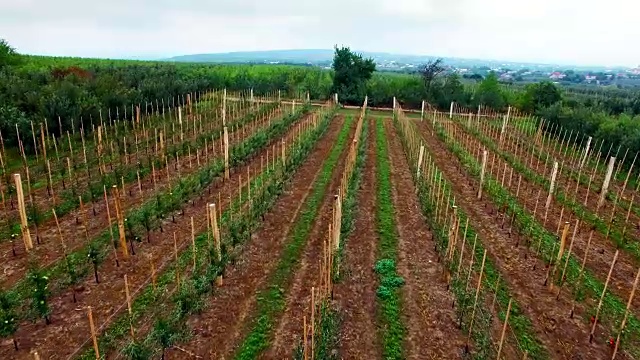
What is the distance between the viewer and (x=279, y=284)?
27.4 feet

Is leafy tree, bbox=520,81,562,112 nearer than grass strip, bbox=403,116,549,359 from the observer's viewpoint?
No

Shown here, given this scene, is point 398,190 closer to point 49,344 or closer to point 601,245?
point 601,245

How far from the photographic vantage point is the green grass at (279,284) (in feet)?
21.9

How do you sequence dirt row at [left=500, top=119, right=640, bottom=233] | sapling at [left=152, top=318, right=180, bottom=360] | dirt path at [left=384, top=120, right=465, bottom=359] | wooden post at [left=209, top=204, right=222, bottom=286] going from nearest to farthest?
sapling at [left=152, top=318, right=180, bottom=360] → dirt path at [left=384, top=120, right=465, bottom=359] → wooden post at [left=209, top=204, right=222, bottom=286] → dirt row at [left=500, top=119, right=640, bottom=233]

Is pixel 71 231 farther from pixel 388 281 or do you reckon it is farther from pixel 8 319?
pixel 388 281

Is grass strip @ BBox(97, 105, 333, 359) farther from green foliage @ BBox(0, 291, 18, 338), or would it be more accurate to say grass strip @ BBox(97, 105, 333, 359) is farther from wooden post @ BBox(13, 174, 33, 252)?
wooden post @ BBox(13, 174, 33, 252)

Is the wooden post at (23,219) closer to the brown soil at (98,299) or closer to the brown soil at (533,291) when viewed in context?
the brown soil at (98,299)

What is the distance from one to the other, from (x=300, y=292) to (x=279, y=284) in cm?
49

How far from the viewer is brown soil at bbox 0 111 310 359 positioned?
646cm

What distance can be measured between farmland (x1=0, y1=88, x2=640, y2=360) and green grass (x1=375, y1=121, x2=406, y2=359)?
38mm

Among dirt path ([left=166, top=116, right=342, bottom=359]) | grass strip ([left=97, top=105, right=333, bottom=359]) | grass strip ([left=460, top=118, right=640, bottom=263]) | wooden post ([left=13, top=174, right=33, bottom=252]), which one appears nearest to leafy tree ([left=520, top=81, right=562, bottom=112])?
grass strip ([left=460, top=118, right=640, bottom=263])

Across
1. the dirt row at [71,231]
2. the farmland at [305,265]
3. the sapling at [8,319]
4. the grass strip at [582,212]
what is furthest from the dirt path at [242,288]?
the grass strip at [582,212]

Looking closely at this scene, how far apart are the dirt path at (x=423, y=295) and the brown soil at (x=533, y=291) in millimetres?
1412

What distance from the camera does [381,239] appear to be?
1045 cm
